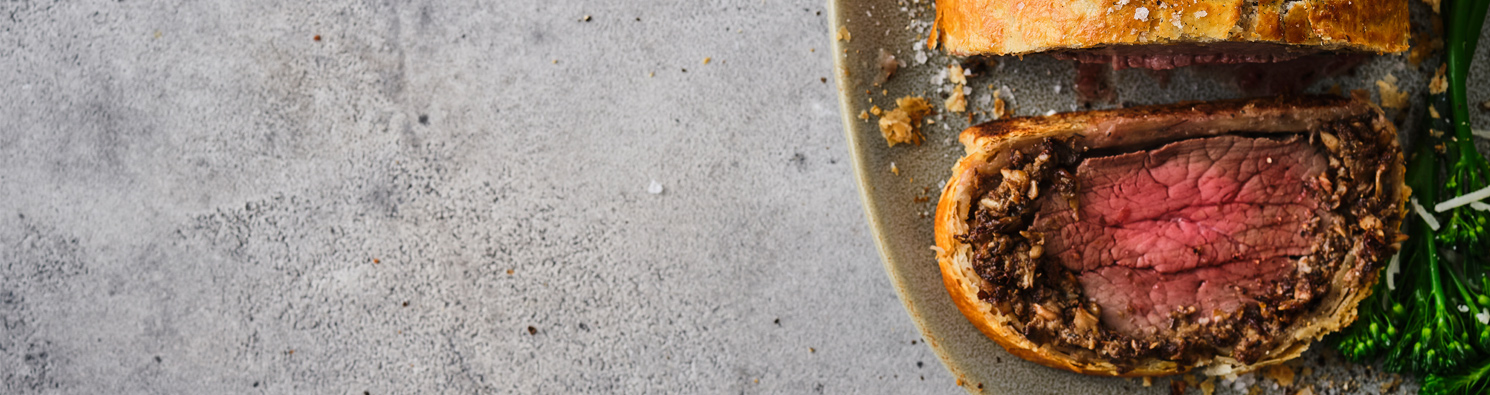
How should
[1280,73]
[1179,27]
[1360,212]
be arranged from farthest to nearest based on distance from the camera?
[1280,73]
[1360,212]
[1179,27]

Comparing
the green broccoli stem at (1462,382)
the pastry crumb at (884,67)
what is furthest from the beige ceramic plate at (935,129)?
the green broccoli stem at (1462,382)

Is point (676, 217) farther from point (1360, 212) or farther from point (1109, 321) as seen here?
point (1360, 212)

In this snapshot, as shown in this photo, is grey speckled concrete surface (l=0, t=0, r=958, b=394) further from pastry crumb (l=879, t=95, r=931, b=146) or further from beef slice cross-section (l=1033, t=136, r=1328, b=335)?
beef slice cross-section (l=1033, t=136, r=1328, b=335)

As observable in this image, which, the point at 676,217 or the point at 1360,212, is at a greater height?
the point at 1360,212

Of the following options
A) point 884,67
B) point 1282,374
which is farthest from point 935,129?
point 1282,374

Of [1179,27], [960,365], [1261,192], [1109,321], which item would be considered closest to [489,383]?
[960,365]

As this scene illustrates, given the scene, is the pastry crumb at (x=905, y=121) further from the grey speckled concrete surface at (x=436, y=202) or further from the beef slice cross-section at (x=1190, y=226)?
the beef slice cross-section at (x=1190, y=226)
